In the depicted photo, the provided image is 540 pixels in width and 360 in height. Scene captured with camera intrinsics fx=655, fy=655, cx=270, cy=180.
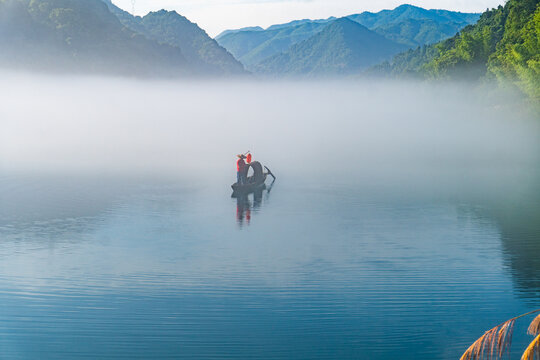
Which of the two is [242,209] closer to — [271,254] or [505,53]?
[271,254]

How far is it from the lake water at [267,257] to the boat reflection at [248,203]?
0.87ft

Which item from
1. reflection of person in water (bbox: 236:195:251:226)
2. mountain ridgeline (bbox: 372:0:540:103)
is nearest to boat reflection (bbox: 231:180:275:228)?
reflection of person in water (bbox: 236:195:251:226)

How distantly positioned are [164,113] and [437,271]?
480 feet

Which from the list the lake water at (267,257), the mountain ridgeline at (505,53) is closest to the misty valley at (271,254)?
the lake water at (267,257)

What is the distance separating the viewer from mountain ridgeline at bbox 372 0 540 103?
81.2 meters

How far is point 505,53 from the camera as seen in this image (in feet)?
315

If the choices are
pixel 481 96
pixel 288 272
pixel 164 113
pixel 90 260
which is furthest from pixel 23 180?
pixel 164 113

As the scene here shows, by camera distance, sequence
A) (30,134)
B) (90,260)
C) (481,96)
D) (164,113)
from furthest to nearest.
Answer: (164,113) < (481,96) < (30,134) < (90,260)

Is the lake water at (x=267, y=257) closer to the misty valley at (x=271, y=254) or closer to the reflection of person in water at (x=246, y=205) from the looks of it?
the misty valley at (x=271, y=254)

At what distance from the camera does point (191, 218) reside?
32.2 m

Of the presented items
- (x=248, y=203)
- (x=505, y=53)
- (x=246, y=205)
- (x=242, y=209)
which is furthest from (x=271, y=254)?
(x=505, y=53)

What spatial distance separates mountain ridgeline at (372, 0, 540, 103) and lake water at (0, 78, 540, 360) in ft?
77.7

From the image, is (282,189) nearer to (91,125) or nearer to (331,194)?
(331,194)

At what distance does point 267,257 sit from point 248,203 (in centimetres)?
1343
